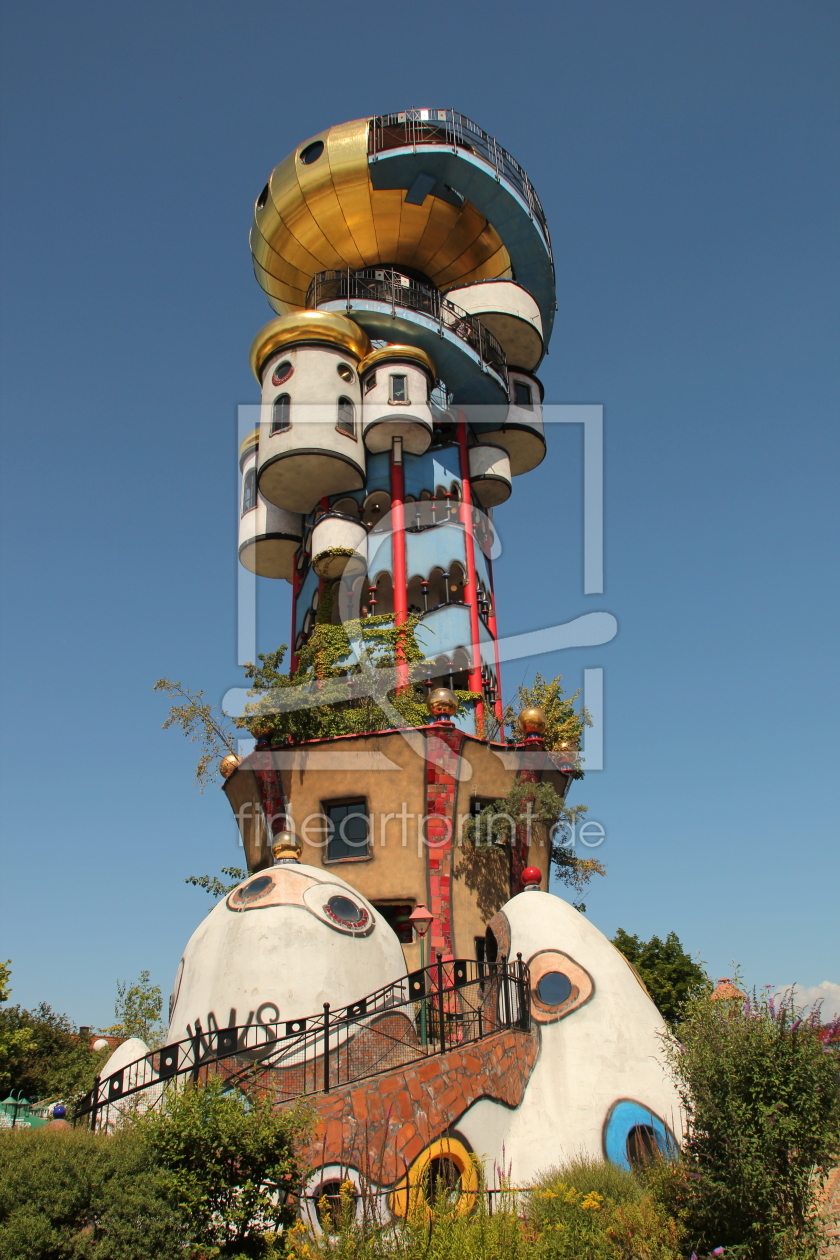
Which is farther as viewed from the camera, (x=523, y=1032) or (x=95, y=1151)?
(x=523, y=1032)

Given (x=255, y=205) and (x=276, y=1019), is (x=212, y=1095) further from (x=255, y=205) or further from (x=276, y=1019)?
(x=255, y=205)

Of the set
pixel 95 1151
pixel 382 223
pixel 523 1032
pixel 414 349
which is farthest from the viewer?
pixel 382 223

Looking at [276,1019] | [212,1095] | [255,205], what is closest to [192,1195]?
[212,1095]

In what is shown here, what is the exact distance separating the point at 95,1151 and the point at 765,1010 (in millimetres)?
5492

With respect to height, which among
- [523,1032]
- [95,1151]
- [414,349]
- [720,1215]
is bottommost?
[720,1215]

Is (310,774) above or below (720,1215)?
above

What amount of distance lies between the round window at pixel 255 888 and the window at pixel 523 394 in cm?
1628

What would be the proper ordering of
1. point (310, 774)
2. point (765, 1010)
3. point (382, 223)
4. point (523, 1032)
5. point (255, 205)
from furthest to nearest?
point (255, 205) < point (382, 223) < point (310, 774) < point (523, 1032) < point (765, 1010)

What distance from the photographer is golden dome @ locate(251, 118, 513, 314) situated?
23.8m

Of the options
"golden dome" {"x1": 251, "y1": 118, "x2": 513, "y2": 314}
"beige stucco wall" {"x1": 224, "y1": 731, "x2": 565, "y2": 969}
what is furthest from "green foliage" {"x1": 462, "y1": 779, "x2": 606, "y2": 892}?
"golden dome" {"x1": 251, "y1": 118, "x2": 513, "y2": 314}

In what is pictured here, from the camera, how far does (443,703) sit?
53.2 feet

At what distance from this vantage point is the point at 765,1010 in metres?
8.28

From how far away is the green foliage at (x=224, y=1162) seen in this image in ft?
23.7

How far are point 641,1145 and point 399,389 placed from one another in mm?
15609
